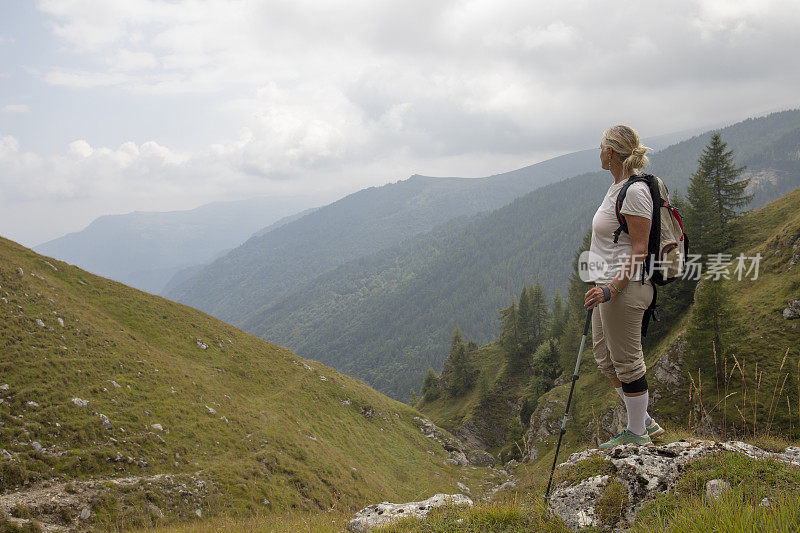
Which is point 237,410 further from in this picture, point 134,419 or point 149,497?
point 149,497

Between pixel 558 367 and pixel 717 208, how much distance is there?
88.3 feet

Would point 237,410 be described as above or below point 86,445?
below

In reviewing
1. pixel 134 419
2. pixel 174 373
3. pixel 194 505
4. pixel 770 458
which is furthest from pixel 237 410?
pixel 770 458

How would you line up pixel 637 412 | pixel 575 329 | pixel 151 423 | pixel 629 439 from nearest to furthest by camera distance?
pixel 637 412, pixel 629 439, pixel 151 423, pixel 575 329

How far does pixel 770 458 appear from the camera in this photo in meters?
4.21

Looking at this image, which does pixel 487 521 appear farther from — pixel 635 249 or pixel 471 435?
pixel 471 435

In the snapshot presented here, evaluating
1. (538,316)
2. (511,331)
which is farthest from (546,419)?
(538,316)

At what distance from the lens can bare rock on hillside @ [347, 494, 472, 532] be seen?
566 cm

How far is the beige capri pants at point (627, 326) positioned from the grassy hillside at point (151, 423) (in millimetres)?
7639

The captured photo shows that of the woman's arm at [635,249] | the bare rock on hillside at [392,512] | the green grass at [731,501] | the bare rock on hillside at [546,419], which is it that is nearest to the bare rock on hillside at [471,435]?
the bare rock on hillside at [546,419]

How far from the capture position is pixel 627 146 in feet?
16.9

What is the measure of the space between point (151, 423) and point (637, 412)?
17.6 meters

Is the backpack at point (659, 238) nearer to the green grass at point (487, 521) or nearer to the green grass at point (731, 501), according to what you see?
the green grass at point (731, 501)

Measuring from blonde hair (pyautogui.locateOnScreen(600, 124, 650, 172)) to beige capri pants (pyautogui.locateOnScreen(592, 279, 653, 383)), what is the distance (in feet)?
5.38
